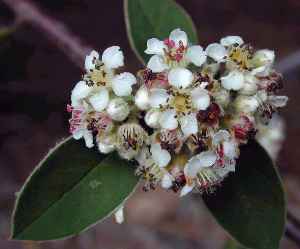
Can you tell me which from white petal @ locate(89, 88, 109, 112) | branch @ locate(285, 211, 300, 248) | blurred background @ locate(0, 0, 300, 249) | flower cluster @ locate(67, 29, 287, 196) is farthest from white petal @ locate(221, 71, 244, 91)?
blurred background @ locate(0, 0, 300, 249)

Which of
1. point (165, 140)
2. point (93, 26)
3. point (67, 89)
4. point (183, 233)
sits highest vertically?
point (93, 26)

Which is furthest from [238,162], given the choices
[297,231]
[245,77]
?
[297,231]

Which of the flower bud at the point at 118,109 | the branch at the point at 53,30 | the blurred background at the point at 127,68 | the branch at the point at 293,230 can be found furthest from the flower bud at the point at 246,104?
the blurred background at the point at 127,68

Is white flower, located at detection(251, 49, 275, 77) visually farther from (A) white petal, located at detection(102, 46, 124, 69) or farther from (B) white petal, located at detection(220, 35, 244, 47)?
(A) white petal, located at detection(102, 46, 124, 69)

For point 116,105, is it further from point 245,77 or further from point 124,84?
point 245,77

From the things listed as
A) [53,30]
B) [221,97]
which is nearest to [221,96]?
[221,97]

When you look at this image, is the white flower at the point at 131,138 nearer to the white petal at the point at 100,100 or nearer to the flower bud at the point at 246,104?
the white petal at the point at 100,100
